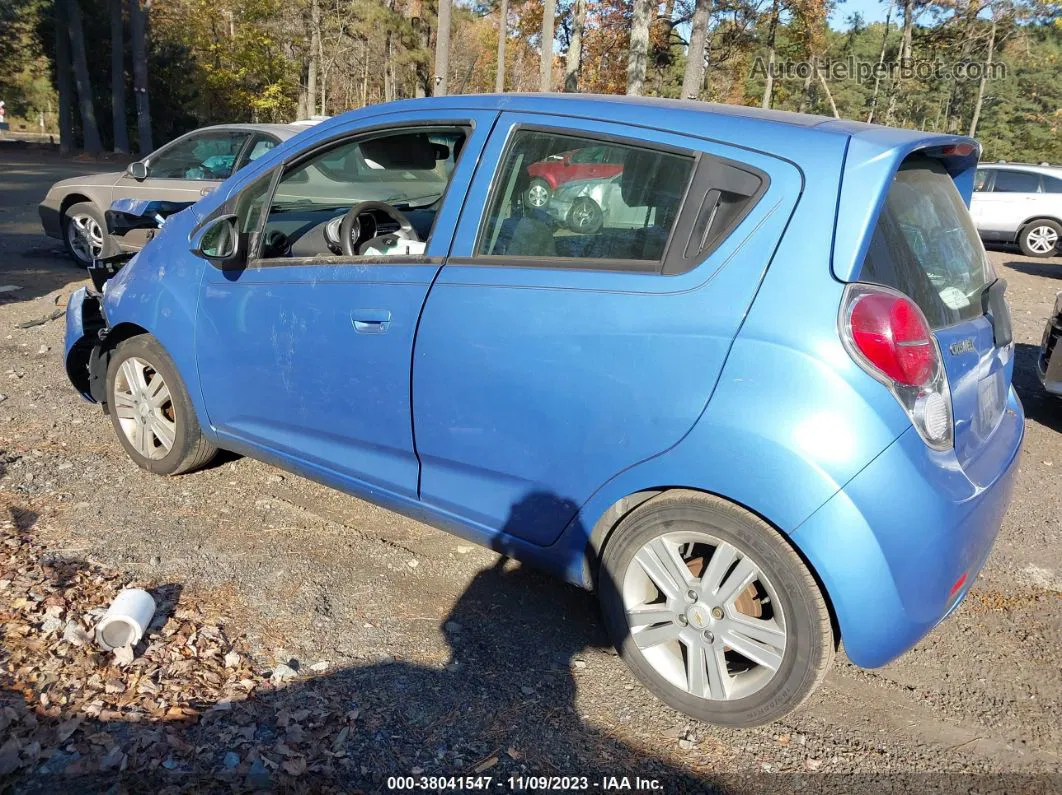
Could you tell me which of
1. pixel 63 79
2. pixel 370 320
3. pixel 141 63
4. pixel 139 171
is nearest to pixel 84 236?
pixel 139 171

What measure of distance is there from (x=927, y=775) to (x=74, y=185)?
32.1 ft

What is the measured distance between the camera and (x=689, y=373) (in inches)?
96.4

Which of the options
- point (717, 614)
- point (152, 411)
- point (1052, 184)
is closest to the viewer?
point (717, 614)

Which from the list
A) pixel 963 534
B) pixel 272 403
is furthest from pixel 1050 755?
pixel 272 403

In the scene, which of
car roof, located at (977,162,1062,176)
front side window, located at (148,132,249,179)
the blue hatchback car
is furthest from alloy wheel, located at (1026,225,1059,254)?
the blue hatchback car

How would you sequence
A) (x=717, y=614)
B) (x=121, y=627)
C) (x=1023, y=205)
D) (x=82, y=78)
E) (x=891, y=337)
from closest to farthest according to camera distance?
(x=891, y=337), (x=717, y=614), (x=121, y=627), (x=1023, y=205), (x=82, y=78)

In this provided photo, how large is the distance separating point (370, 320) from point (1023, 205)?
1639 centimetres

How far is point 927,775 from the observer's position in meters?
2.53

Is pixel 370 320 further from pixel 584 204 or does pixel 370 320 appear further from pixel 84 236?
pixel 84 236

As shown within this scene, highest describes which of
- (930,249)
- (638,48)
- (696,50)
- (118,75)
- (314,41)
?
(314,41)

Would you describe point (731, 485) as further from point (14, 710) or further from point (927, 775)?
point (14, 710)

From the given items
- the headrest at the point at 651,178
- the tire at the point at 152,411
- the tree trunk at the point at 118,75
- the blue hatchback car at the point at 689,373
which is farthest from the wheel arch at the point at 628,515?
the tree trunk at the point at 118,75

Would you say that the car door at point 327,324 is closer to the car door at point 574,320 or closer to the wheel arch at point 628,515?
the car door at point 574,320

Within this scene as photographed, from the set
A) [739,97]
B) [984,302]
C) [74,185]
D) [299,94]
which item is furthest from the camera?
[739,97]
